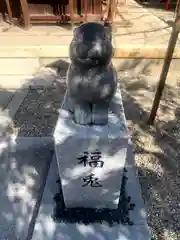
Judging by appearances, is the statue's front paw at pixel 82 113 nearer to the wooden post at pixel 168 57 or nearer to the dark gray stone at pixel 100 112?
the dark gray stone at pixel 100 112

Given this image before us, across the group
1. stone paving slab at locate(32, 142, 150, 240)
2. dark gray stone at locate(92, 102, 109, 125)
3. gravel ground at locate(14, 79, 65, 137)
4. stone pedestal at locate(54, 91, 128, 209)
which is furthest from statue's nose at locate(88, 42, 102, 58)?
gravel ground at locate(14, 79, 65, 137)

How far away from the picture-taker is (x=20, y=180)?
117 inches

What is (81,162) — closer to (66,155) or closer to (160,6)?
(66,155)

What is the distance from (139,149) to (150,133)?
0.40 m

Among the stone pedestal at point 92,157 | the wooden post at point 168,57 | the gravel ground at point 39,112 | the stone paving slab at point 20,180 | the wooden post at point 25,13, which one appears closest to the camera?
the stone pedestal at point 92,157

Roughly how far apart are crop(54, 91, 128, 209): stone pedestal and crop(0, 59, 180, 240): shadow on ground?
52cm

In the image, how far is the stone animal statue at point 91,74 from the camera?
1.74 metres

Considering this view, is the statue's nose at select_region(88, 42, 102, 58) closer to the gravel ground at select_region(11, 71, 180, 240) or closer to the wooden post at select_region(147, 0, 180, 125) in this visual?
the wooden post at select_region(147, 0, 180, 125)

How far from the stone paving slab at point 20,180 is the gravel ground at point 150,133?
0.89 feet

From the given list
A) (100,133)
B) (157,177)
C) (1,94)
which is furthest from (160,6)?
(100,133)

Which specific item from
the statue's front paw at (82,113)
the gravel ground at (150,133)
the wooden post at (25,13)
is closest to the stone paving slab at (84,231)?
the gravel ground at (150,133)

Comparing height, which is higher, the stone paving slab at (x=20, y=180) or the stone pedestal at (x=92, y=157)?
the stone pedestal at (x=92, y=157)

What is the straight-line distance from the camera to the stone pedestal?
202cm

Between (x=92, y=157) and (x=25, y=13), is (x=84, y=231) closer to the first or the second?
(x=92, y=157)
